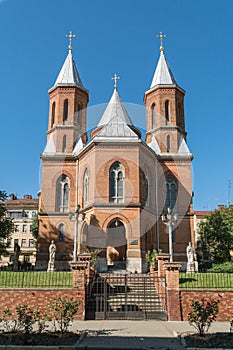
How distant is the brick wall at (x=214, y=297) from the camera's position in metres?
13.8

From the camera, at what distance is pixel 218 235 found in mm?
35531

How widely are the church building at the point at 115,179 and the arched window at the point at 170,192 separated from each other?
0.10 meters

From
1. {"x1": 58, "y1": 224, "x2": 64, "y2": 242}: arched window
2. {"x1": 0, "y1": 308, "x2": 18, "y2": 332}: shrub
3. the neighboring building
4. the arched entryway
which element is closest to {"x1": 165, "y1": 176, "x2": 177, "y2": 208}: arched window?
the arched entryway

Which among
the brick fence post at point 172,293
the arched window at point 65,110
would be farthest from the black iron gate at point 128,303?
the arched window at point 65,110

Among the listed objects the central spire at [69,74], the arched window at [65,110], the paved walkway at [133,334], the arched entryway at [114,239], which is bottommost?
the paved walkway at [133,334]

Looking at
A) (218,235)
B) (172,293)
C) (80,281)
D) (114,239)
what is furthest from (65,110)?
(172,293)

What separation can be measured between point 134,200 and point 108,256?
16.8 ft

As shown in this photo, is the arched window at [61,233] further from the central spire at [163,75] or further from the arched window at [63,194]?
the central spire at [163,75]

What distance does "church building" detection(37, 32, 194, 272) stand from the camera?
89.9 ft

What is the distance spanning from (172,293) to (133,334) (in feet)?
12.4

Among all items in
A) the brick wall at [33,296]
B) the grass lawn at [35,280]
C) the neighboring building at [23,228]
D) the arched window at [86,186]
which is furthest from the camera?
the neighboring building at [23,228]

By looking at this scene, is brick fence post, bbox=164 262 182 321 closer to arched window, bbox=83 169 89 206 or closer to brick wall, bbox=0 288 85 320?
brick wall, bbox=0 288 85 320

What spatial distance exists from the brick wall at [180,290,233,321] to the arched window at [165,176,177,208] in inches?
756

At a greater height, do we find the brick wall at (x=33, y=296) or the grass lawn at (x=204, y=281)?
the grass lawn at (x=204, y=281)
